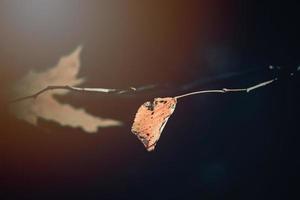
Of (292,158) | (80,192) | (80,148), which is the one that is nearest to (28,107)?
(80,148)

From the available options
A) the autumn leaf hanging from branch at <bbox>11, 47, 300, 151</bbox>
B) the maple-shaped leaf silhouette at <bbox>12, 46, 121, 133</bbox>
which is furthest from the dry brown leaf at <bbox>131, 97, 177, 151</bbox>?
the maple-shaped leaf silhouette at <bbox>12, 46, 121, 133</bbox>

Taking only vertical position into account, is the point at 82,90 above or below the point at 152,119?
above

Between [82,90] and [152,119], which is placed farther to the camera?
[152,119]

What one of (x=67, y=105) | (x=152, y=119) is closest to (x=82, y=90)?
(x=67, y=105)

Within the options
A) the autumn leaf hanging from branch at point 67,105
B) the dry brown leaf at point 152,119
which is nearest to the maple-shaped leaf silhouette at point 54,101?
the autumn leaf hanging from branch at point 67,105

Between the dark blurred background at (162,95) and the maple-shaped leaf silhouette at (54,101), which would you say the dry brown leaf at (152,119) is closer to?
the dark blurred background at (162,95)

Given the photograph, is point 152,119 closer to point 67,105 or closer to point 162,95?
point 162,95
